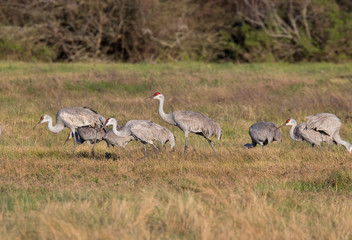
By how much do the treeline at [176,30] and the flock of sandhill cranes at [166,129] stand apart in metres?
16.9

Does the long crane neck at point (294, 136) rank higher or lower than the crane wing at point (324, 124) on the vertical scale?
lower

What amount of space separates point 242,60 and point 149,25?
6.13 metres

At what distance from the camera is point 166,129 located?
383 inches

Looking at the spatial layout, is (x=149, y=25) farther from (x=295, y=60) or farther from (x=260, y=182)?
(x=260, y=182)

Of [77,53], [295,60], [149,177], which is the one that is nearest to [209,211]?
[149,177]

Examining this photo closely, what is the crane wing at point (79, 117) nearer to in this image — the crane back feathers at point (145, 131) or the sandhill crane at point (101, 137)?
A: the sandhill crane at point (101, 137)

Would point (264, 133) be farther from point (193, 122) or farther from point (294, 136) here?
point (193, 122)

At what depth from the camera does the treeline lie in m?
27.6

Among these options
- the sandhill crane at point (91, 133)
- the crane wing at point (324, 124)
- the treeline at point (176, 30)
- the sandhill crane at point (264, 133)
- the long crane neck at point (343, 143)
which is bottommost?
the treeline at point (176, 30)

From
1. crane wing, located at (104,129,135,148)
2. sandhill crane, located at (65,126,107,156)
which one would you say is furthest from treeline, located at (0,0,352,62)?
crane wing, located at (104,129,135,148)

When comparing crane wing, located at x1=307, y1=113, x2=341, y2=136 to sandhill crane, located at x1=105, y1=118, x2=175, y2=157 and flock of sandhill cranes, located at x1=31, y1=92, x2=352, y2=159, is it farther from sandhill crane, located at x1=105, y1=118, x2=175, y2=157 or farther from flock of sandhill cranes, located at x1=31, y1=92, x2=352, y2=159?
sandhill crane, located at x1=105, y1=118, x2=175, y2=157

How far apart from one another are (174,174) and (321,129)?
10.5 ft

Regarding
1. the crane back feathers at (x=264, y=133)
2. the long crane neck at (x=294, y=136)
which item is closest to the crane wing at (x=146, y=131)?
the crane back feathers at (x=264, y=133)

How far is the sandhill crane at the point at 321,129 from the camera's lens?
10.3m
